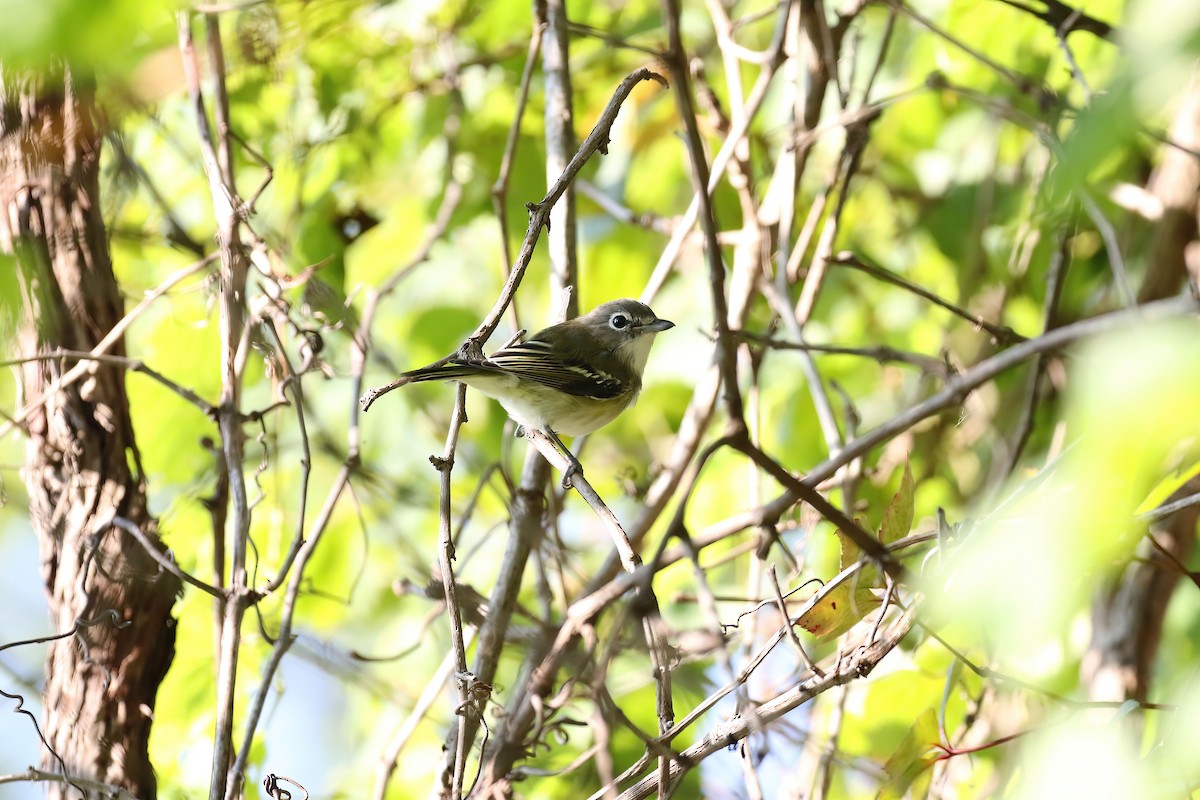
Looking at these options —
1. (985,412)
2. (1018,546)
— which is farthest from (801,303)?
(1018,546)

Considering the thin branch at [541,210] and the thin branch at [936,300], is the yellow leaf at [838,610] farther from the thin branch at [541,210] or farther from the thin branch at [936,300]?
the thin branch at [936,300]

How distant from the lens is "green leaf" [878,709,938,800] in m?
1.97

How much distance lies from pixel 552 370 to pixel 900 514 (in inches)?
72.1

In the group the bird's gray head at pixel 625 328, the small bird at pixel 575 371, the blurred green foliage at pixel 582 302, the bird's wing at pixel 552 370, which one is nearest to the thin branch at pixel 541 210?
the blurred green foliage at pixel 582 302

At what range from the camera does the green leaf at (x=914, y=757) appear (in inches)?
77.4

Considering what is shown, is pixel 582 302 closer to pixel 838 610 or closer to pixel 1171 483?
pixel 838 610

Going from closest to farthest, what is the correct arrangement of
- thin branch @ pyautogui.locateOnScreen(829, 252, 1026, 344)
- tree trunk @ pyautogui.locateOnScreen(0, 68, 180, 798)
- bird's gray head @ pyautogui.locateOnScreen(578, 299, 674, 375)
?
A: tree trunk @ pyautogui.locateOnScreen(0, 68, 180, 798)
thin branch @ pyautogui.locateOnScreen(829, 252, 1026, 344)
bird's gray head @ pyautogui.locateOnScreen(578, 299, 674, 375)

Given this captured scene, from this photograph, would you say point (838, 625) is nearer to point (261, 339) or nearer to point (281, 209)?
point (261, 339)

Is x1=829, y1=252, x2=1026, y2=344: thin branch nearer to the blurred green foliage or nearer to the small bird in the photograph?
the blurred green foliage

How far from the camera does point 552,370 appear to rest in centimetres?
363

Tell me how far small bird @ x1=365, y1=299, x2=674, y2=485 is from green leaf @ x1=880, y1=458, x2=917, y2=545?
1135 millimetres

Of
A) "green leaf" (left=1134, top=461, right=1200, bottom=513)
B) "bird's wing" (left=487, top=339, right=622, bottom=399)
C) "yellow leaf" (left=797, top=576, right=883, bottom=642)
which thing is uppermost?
"bird's wing" (left=487, top=339, right=622, bottom=399)

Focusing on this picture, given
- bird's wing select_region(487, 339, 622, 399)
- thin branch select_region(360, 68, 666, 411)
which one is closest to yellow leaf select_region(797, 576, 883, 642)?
thin branch select_region(360, 68, 666, 411)

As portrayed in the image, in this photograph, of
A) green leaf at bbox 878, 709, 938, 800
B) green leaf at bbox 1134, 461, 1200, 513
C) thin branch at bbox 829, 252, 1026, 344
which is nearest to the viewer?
green leaf at bbox 1134, 461, 1200, 513
